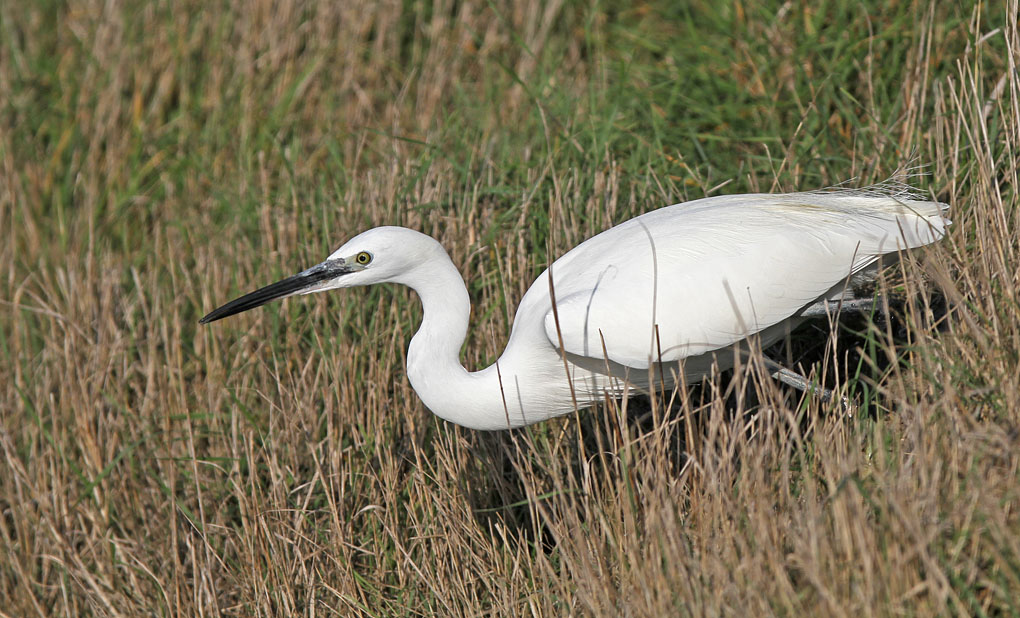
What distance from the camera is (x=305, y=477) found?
3391 millimetres

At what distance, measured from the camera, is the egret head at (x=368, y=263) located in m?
2.74

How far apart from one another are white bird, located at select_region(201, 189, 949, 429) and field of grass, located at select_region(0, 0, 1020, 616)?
167 millimetres

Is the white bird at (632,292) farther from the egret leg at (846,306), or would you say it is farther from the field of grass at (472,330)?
the field of grass at (472,330)

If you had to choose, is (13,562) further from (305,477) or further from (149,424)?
(305,477)

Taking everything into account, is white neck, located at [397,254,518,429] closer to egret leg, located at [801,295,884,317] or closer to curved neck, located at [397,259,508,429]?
curved neck, located at [397,259,508,429]

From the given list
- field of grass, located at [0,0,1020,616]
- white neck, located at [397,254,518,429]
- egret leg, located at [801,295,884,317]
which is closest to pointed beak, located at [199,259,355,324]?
white neck, located at [397,254,518,429]

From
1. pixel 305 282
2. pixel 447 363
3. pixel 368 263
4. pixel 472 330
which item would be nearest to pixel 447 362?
pixel 447 363

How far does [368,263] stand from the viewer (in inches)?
109

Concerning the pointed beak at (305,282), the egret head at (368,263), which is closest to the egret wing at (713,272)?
the egret head at (368,263)

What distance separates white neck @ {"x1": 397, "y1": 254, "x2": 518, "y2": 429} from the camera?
2.77 metres

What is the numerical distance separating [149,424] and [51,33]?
302cm

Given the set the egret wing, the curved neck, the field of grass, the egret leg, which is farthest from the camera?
the egret leg

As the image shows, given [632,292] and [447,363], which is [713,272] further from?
[447,363]

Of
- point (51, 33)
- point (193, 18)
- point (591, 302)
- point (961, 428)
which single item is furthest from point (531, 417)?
point (51, 33)
